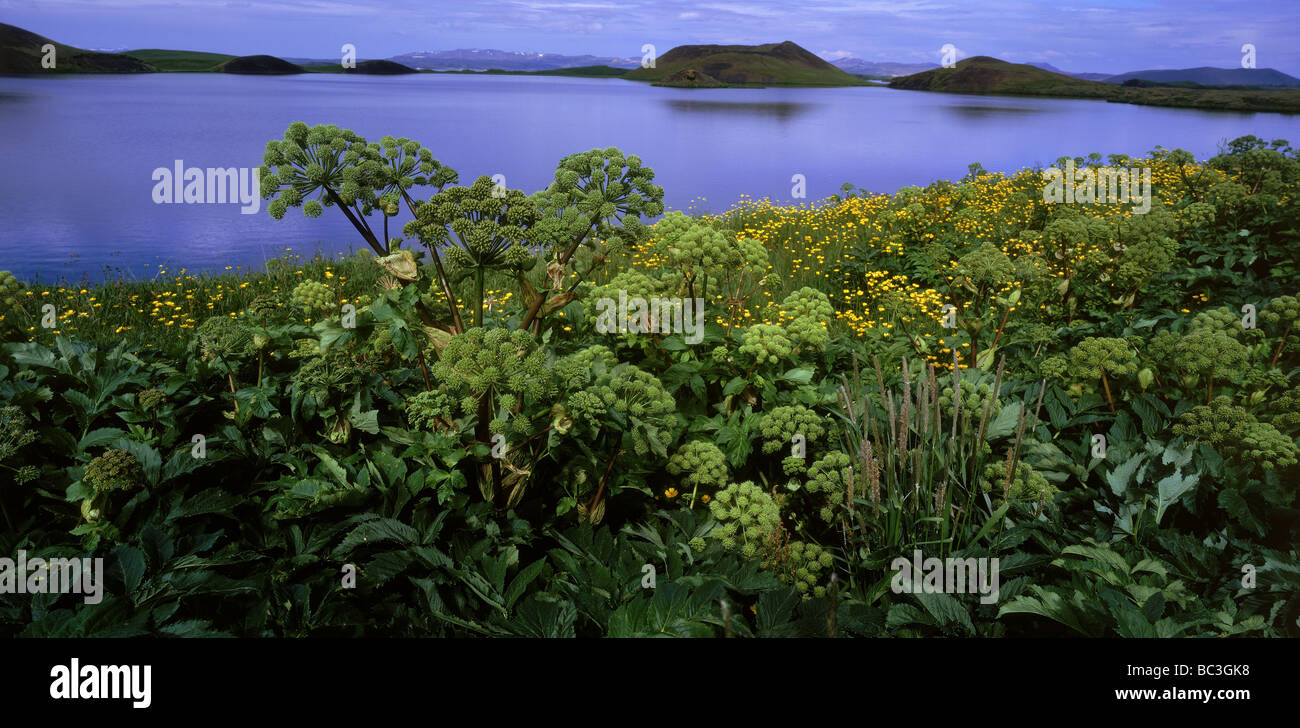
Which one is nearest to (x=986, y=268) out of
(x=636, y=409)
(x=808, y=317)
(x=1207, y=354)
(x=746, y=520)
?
(x=1207, y=354)

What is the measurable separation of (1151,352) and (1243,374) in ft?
1.51

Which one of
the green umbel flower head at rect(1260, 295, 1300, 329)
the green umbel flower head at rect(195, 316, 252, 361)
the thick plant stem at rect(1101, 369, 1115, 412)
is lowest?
the thick plant stem at rect(1101, 369, 1115, 412)

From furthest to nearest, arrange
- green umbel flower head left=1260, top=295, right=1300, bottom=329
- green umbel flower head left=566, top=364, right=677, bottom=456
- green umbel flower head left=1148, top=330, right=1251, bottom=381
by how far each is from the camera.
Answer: green umbel flower head left=1260, top=295, right=1300, bottom=329, green umbel flower head left=1148, top=330, right=1251, bottom=381, green umbel flower head left=566, top=364, right=677, bottom=456

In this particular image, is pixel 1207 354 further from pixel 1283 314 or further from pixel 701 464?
pixel 701 464

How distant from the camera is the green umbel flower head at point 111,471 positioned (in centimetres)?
272

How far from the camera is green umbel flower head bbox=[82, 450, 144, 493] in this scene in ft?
8.94

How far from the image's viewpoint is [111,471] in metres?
2.73

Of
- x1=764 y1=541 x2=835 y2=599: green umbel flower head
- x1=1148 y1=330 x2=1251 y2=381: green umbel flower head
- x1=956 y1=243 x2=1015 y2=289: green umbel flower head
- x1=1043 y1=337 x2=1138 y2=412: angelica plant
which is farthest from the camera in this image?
x1=956 y1=243 x2=1015 y2=289: green umbel flower head

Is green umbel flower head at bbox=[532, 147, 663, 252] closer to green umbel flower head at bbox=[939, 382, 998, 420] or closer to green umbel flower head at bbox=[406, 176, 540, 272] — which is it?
green umbel flower head at bbox=[406, 176, 540, 272]

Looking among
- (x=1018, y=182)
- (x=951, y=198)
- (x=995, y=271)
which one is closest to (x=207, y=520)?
(x=995, y=271)

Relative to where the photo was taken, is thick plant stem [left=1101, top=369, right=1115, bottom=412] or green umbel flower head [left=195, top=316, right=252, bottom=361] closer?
green umbel flower head [left=195, top=316, right=252, bottom=361]

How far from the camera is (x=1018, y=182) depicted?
45.8ft

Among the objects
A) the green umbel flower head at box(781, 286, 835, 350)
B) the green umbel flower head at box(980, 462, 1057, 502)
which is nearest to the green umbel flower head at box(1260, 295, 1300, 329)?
the green umbel flower head at box(980, 462, 1057, 502)
